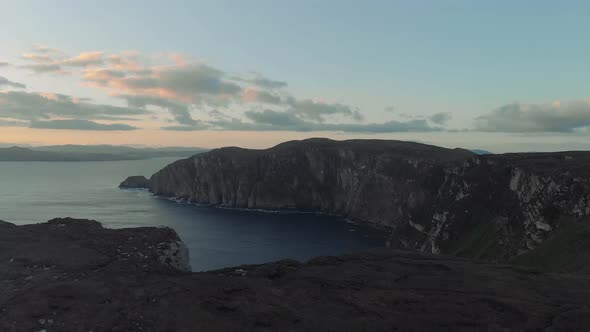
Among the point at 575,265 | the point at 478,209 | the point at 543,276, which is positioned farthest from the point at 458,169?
the point at 543,276

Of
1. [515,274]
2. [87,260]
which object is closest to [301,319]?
[87,260]

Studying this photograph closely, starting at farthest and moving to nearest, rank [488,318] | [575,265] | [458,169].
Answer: [458,169] → [575,265] → [488,318]

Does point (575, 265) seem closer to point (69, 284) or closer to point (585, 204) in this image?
point (585, 204)

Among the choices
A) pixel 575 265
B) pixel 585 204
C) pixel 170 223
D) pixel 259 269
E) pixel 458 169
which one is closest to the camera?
pixel 259 269

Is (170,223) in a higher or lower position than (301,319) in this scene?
lower

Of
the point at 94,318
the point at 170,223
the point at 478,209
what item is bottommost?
the point at 170,223

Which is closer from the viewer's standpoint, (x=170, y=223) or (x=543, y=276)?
(x=543, y=276)

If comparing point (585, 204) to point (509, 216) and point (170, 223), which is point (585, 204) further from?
point (170, 223)
